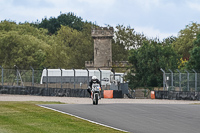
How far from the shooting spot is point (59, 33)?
134875 mm

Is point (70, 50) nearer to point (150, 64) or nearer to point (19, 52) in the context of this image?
point (19, 52)

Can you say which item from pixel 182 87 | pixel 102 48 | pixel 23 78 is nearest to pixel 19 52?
pixel 102 48

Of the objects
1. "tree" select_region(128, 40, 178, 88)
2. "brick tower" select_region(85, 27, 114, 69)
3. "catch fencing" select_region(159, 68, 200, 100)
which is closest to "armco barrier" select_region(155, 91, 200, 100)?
"catch fencing" select_region(159, 68, 200, 100)

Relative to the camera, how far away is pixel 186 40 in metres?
107

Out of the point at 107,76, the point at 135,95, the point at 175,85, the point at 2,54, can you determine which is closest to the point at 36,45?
the point at 2,54

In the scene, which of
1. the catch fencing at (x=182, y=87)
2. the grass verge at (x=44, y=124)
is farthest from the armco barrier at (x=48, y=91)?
the grass verge at (x=44, y=124)

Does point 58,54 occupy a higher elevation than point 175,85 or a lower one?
higher

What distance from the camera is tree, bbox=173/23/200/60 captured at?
107 meters

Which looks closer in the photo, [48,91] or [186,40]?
[48,91]

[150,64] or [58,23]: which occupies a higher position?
[58,23]

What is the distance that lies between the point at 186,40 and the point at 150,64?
43967mm

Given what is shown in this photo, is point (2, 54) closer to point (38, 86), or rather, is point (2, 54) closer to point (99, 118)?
point (38, 86)

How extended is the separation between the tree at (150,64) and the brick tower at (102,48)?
35.1 meters

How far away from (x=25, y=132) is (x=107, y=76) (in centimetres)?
5197
